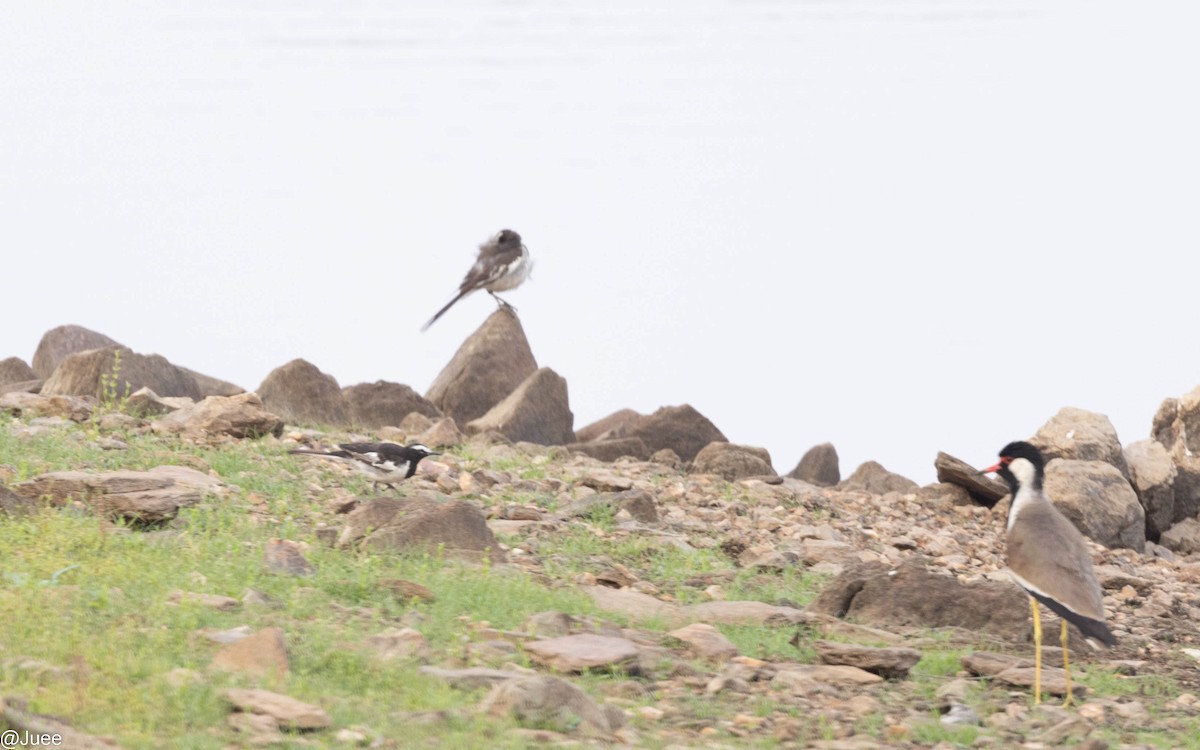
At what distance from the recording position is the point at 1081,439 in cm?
1650

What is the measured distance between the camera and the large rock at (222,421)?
1317cm

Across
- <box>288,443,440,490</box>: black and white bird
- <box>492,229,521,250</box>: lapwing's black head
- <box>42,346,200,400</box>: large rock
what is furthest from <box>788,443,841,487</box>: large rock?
<box>42,346,200,400</box>: large rock

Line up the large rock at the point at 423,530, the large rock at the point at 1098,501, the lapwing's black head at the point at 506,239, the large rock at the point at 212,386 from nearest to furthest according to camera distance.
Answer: the large rock at the point at 423,530
the large rock at the point at 1098,501
the large rock at the point at 212,386
the lapwing's black head at the point at 506,239

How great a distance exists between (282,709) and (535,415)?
1140cm

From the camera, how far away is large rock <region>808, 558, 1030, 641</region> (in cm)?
914

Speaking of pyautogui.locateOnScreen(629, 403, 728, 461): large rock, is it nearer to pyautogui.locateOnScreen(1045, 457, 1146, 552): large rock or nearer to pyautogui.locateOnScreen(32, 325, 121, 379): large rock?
pyautogui.locateOnScreen(1045, 457, 1146, 552): large rock

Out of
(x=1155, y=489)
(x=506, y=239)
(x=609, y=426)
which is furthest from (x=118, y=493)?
(x=1155, y=489)

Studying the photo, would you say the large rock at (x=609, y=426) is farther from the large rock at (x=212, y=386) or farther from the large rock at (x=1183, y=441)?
the large rock at (x=1183, y=441)

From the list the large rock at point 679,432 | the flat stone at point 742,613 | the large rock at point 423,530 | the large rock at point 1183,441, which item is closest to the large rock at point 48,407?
the large rock at point 423,530

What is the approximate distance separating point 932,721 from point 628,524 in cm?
464

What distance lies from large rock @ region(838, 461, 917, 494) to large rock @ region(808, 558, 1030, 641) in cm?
697

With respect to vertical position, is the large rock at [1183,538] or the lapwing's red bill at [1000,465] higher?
the lapwing's red bill at [1000,465]

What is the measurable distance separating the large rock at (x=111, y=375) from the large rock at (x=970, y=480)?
8.56 m

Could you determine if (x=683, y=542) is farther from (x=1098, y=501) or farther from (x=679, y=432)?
(x=679, y=432)
